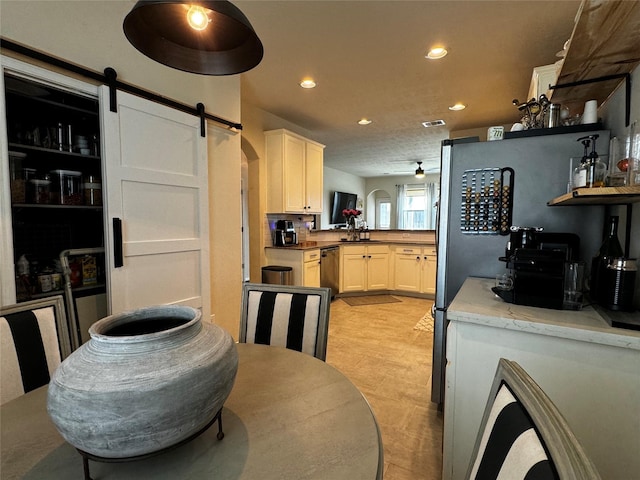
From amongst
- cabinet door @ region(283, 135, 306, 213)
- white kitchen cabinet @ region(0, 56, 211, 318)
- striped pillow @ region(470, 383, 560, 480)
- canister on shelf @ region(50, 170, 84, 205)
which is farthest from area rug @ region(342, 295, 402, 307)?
striped pillow @ region(470, 383, 560, 480)

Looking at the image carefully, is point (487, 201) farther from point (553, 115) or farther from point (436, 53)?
point (436, 53)

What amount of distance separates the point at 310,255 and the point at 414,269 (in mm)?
1845

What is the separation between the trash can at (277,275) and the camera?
12.6 feet

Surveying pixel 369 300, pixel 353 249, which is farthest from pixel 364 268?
pixel 369 300

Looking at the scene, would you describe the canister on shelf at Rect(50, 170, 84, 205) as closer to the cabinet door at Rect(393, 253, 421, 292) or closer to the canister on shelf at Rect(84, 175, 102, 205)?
the canister on shelf at Rect(84, 175, 102, 205)

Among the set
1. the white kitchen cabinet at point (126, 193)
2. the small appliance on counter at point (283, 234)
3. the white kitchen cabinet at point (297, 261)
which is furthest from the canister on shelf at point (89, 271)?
the small appliance on counter at point (283, 234)

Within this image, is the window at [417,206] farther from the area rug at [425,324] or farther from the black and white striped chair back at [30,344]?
the black and white striped chair back at [30,344]

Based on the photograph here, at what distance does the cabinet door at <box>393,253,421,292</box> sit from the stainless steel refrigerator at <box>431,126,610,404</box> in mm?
2989

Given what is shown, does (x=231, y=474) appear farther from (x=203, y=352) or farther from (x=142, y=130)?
(x=142, y=130)

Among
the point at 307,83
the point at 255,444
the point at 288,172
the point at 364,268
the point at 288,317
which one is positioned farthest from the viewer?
the point at 364,268

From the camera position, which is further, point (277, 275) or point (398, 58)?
point (277, 275)

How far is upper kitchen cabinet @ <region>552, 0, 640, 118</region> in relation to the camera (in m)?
1.03

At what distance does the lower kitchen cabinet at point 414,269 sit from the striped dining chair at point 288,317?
3748mm

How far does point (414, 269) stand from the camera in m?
4.97
